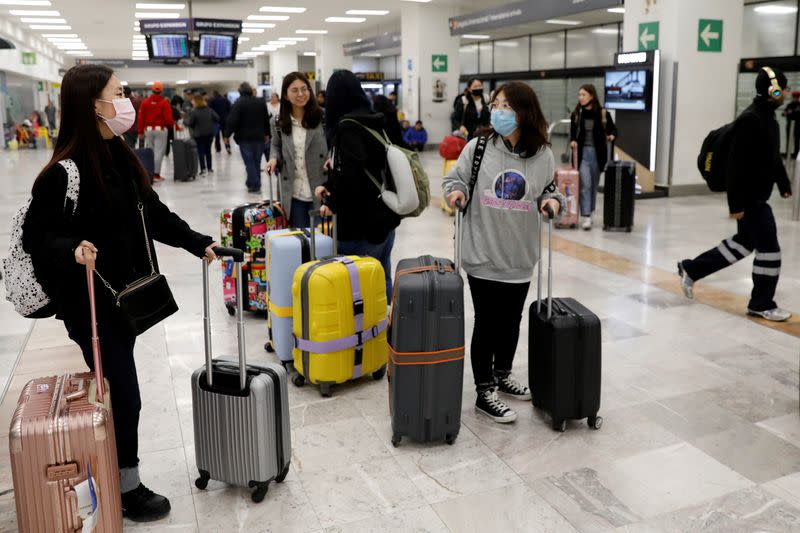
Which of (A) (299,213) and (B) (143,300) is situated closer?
(B) (143,300)

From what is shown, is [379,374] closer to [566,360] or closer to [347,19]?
[566,360]

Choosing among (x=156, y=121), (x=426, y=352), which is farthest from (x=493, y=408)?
(x=156, y=121)

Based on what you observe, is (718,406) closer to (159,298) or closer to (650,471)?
(650,471)

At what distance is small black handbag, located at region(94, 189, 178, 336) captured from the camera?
2375mm

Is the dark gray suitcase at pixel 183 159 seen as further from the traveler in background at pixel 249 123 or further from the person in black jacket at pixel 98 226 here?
the person in black jacket at pixel 98 226

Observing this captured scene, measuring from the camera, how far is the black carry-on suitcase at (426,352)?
9.99ft

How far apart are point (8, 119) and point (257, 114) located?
1902cm

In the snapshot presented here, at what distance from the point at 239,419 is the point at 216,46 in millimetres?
18024

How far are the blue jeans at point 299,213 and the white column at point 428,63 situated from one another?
50.0 feet

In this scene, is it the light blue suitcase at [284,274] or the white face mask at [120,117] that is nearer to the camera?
the white face mask at [120,117]

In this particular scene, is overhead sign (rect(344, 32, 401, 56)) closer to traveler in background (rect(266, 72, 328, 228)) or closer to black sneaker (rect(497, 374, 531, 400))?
traveler in background (rect(266, 72, 328, 228))

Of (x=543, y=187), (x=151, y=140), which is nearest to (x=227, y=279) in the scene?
(x=543, y=187)

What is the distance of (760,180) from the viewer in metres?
4.91

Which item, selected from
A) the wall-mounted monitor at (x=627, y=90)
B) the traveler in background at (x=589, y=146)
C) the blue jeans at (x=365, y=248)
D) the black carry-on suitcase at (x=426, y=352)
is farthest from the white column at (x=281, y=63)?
the black carry-on suitcase at (x=426, y=352)
